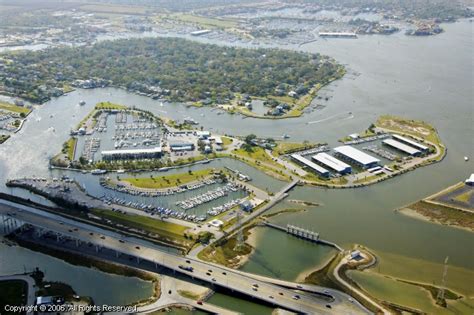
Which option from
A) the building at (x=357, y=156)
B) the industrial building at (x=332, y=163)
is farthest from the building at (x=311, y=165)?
the building at (x=357, y=156)

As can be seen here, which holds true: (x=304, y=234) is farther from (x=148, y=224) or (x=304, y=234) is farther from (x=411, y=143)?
(x=411, y=143)

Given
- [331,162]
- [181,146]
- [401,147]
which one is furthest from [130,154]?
[401,147]

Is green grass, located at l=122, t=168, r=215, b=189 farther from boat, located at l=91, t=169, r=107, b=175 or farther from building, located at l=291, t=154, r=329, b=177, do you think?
building, located at l=291, t=154, r=329, b=177

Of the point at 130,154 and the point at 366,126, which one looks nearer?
the point at 130,154

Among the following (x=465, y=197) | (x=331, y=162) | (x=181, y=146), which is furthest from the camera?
(x=181, y=146)

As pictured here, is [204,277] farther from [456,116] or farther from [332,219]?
[456,116]

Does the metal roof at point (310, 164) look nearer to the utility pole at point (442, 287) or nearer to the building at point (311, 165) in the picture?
the building at point (311, 165)

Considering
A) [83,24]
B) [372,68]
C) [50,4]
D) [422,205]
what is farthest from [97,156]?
[50,4]
